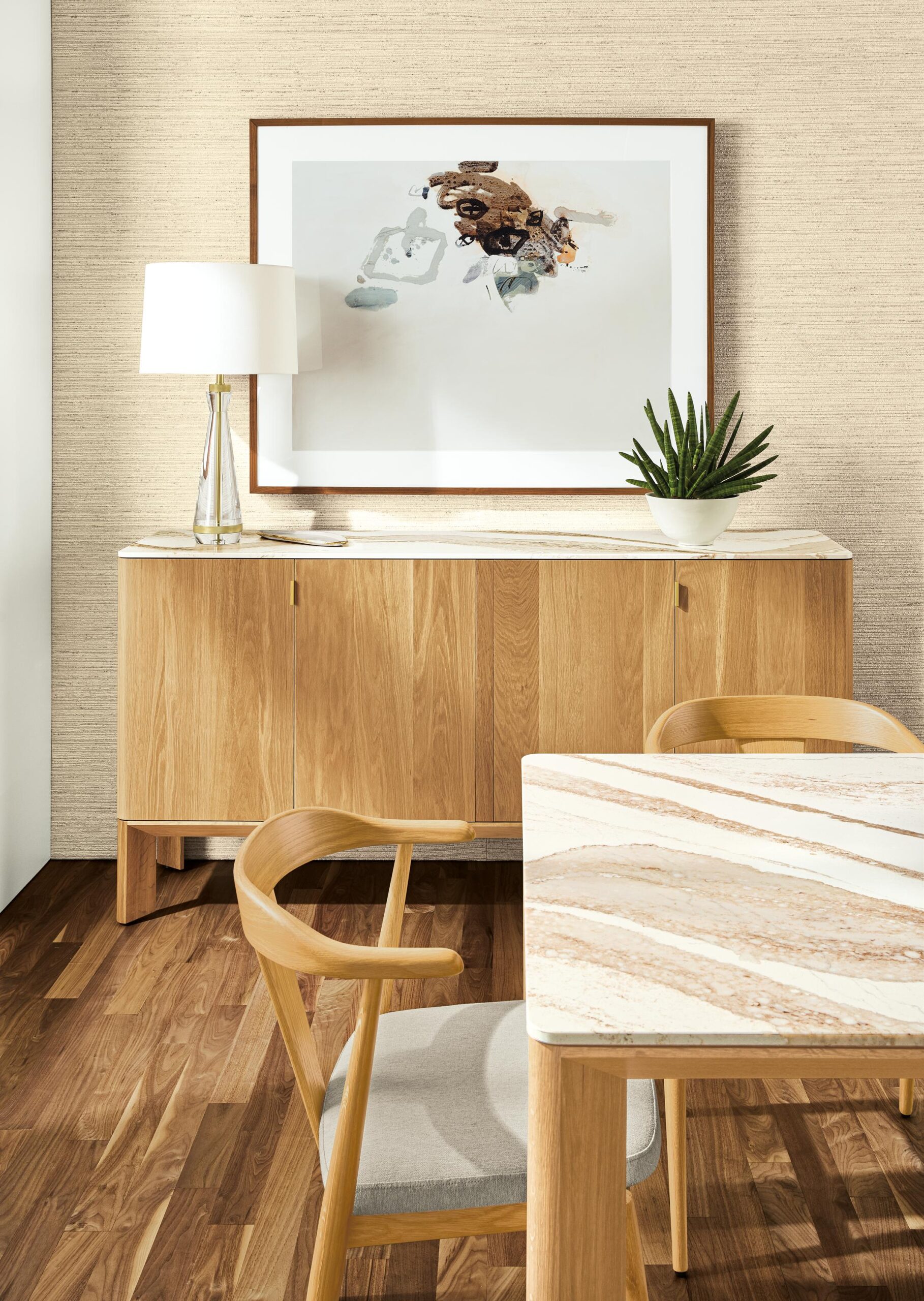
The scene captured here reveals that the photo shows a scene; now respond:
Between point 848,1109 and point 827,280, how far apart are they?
7.69ft

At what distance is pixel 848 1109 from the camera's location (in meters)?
2.42

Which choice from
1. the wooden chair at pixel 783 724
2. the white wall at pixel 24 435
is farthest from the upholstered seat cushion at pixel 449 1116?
the white wall at pixel 24 435

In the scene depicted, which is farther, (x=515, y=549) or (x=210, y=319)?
(x=515, y=549)

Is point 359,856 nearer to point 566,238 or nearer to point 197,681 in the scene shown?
point 197,681

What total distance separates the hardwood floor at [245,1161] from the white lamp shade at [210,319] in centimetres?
153

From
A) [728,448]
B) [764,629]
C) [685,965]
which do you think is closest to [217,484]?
[728,448]

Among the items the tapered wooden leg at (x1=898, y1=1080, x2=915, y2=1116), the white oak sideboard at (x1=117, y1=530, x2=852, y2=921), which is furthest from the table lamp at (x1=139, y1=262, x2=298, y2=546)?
the tapered wooden leg at (x1=898, y1=1080, x2=915, y2=1116)

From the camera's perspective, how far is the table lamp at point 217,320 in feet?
10.4

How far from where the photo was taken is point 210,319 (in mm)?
3170

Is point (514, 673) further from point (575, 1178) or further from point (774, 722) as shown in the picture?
point (575, 1178)

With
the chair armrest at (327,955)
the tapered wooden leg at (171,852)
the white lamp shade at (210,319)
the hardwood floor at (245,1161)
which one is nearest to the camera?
the chair armrest at (327,955)

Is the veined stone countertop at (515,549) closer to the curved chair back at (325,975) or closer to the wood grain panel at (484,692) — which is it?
the wood grain panel at (484,692)

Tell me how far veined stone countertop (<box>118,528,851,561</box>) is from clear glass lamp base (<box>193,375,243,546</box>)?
0.05 metres

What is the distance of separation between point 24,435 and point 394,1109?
8.33ft
